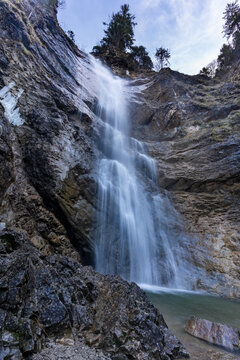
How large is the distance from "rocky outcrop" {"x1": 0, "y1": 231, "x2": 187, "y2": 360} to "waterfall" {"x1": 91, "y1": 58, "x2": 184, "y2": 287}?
16.8ft

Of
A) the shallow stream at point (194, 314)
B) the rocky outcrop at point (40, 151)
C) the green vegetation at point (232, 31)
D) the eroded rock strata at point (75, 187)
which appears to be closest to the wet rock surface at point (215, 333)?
the shallow stream at point (194, 314)

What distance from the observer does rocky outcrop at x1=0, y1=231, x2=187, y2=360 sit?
8.00ft

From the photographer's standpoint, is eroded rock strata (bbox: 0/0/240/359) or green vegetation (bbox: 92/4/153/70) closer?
eroded rock strata (bbox: 0/0/240/359)

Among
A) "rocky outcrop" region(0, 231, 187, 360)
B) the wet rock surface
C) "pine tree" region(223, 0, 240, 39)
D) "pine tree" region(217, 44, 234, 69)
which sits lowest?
the wet rock surface

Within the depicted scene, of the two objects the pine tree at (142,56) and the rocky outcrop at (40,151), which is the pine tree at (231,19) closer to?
the pine tree at (142,56)

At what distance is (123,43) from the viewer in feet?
106

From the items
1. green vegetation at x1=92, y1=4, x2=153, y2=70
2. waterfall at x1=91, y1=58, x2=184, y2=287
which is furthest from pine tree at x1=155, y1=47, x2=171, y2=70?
waterfall at x1=91, y1=58, x2=184, y2=287

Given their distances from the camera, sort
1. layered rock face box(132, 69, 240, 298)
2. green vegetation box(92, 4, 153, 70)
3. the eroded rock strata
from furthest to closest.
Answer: green vegetation box(92, 4, 153, 70), layered rock face box(132, 69, 240, 298), the eroded rock strata

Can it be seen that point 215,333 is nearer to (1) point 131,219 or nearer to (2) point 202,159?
(1) point 131,219

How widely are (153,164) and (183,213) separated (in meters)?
3.90

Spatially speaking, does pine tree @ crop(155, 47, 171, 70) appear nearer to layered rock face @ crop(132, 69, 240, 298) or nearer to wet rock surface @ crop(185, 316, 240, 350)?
layered rock face @ crop(132, 69, 240, 298)

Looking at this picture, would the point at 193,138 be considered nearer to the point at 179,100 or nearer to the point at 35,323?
the point at 179,100

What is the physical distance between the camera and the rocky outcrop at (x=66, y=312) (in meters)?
2.44

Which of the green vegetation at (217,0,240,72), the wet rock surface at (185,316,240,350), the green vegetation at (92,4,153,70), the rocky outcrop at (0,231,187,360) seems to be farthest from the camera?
the green vegetation at (92,4,153,70)
